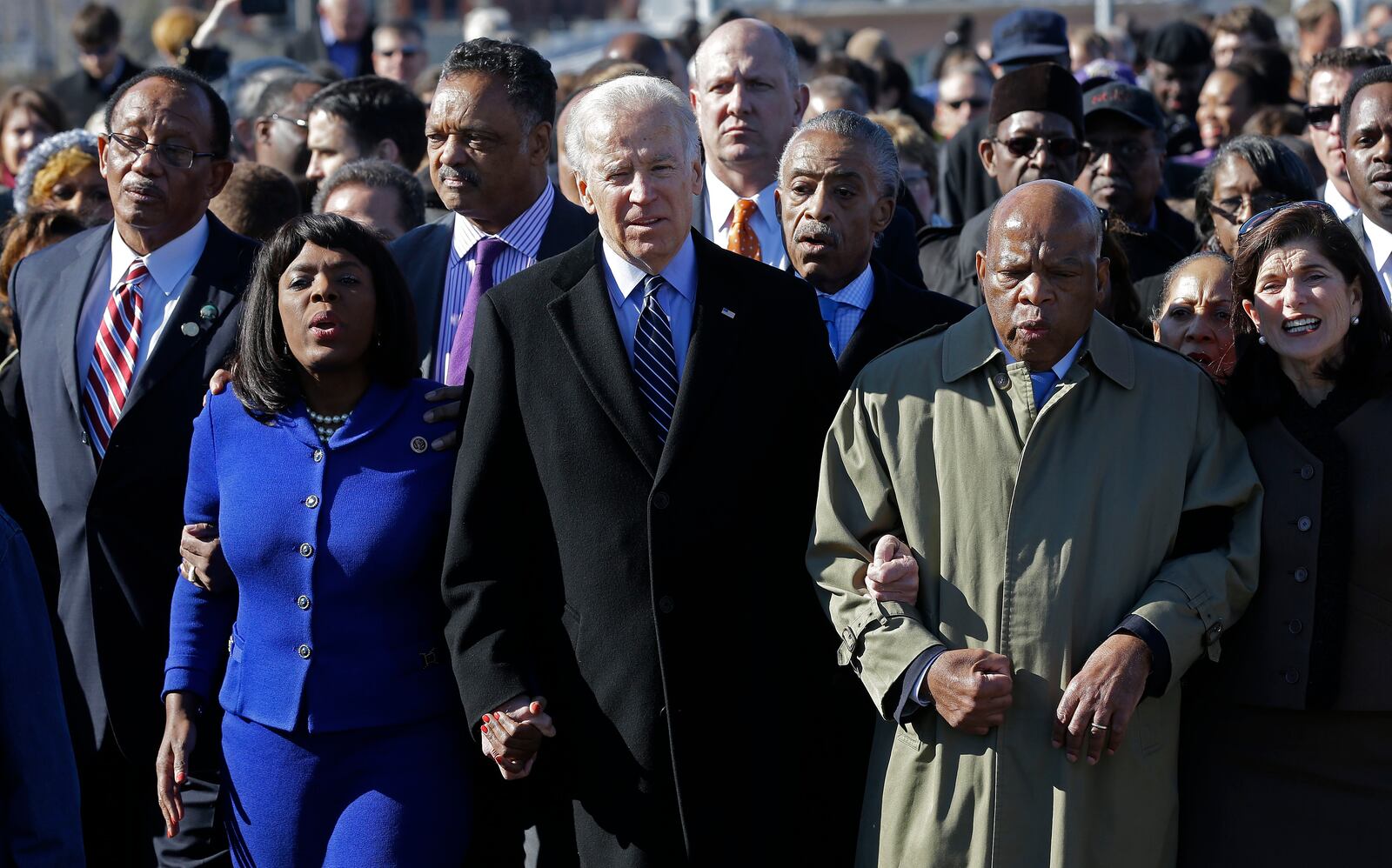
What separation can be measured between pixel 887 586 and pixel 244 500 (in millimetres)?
1587

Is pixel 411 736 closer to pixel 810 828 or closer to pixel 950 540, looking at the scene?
pixel 810 828

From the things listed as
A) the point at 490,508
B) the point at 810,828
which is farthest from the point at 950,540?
the point at 490,508

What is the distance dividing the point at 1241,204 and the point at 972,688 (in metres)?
2.85

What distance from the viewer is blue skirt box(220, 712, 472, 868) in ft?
12.9

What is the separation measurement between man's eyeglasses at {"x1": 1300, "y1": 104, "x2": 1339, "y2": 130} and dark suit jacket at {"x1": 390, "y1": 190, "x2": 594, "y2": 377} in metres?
3.34

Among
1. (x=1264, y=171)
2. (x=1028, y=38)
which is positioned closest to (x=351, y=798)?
(x=1264, y=171)

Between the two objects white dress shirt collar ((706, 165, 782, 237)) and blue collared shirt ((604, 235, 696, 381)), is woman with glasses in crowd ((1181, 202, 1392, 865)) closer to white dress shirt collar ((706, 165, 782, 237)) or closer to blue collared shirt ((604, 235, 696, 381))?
blue collared shirt ((604, 235, 696, 381))

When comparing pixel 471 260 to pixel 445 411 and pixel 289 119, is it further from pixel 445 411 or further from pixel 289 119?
pixel 289 119

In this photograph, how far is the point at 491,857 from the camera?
423 cm

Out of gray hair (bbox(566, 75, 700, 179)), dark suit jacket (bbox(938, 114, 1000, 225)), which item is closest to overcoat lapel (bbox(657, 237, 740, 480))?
gray hair (bbox(566, 75, 700, 179))

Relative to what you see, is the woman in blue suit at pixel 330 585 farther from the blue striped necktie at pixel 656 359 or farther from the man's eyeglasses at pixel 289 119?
the man's eyeglasses at pixel 289 119

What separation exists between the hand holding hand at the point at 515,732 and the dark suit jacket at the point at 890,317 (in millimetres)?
1155

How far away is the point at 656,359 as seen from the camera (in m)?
3.99

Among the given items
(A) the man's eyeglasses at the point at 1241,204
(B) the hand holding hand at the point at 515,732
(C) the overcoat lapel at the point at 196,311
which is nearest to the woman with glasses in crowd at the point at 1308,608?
(B) the hand holding hand at the point at 515,732
